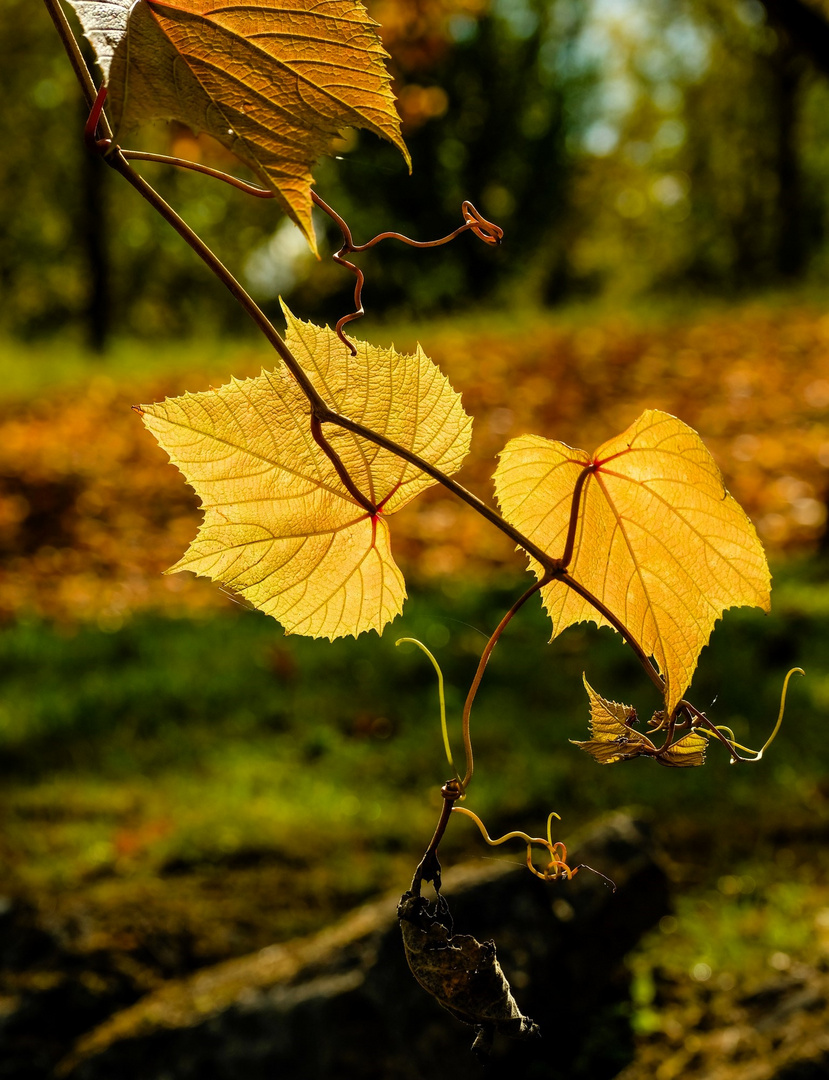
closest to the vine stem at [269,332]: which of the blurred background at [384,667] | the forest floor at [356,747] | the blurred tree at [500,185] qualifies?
the blurred background at [384,667]

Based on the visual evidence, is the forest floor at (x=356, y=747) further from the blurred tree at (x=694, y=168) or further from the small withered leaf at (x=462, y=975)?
the blurred tree at (x=694, y=168)

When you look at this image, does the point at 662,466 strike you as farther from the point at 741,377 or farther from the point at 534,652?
the point at 741,377

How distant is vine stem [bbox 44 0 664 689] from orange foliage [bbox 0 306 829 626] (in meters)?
5.23

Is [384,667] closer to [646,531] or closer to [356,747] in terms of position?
[356,747]

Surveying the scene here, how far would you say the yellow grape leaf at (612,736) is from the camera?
405 mm

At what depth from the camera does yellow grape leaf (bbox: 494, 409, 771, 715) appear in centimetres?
43

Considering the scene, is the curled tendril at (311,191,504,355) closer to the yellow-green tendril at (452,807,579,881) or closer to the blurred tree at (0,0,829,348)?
the yellow-green tendril at (452,807,579,881)

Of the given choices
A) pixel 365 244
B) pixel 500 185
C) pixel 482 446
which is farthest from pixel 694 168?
pixel 365 244

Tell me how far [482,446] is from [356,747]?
3.54 metres

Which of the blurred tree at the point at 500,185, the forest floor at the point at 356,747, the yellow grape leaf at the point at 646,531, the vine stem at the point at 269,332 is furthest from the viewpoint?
the blurred tree at the point at 500,185

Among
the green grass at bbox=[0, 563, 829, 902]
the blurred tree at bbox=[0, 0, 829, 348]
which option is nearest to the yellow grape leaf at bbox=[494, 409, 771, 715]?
the green grass at bbox=[0, 563, 829, 902]

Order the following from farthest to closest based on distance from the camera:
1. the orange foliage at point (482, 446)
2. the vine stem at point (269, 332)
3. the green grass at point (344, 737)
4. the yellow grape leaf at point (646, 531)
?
the orange foliage at point (482, 446) < the green grass at point (344, 737) < the yellow grape leaf at point (646, 531) < the vine stem at point (269, 332)

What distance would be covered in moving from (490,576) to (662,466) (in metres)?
5.15

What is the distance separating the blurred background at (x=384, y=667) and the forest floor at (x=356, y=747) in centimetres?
1
